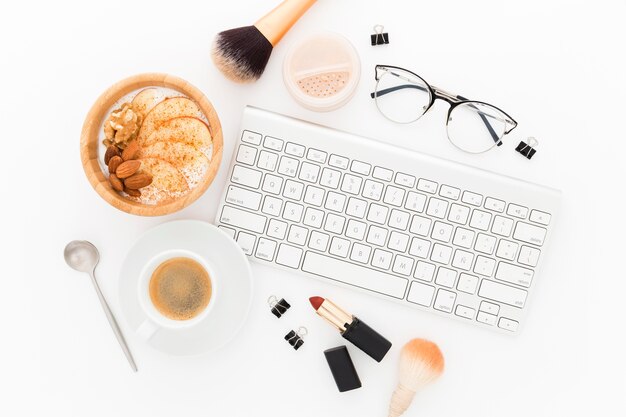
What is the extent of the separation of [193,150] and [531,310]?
2.32 feet

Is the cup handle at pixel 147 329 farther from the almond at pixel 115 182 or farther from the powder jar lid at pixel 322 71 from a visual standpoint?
the powder jar lid at pixel 322 71

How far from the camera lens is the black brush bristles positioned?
0.91 metres

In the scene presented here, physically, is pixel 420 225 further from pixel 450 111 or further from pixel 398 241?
pixel 450 111

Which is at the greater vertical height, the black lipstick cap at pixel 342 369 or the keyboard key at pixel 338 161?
the keyboard key at pixel 338 161

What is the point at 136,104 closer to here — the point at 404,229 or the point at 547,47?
the point at 404,229

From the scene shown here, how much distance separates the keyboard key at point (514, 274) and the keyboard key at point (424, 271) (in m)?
0.12

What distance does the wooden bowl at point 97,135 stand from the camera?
32.1 inches

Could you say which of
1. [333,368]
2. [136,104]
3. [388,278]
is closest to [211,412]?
[333,368]

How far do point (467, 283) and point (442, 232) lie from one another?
0.35 ft

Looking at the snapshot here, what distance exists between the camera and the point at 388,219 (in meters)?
0.94

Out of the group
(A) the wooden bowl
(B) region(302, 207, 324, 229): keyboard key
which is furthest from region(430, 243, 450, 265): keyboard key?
(A) the wooden bowl

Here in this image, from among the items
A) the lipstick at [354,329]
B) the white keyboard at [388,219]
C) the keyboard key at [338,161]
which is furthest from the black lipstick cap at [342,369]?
the keyboard key at [338,161]

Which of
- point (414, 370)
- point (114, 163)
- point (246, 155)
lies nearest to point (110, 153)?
point (114, 163)

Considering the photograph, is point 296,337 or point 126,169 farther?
point 296,337
